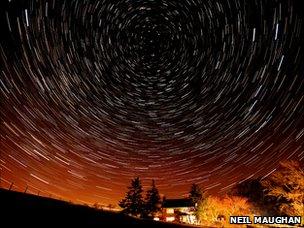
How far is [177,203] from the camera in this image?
227 feet

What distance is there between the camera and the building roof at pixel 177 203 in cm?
6744

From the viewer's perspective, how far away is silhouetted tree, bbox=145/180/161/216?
58.0 meters

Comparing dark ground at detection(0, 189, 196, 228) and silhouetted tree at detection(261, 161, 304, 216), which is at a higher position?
silhouetted tree at detection(261, 161, 304, 216)

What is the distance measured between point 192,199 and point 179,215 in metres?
5.21

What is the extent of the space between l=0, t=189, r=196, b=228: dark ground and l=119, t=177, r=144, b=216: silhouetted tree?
134 ft

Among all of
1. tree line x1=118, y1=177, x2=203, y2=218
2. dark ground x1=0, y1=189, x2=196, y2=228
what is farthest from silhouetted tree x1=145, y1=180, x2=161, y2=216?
dark ground x1=0, y1=189, x2=196, y2=228

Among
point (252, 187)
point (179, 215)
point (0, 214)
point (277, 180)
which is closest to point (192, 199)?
point (179, 215)

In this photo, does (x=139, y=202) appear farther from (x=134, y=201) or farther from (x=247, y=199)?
(x=247, y=199)

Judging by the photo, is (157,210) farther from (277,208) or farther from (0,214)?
(0,214)

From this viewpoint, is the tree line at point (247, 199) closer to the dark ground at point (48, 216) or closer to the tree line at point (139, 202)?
the tree line at point (139, 202)

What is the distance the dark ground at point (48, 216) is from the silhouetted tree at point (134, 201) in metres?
40.8

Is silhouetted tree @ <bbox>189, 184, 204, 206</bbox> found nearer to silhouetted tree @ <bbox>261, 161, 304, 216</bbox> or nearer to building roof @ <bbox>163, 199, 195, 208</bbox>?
building roof @ <bbox>163, 199, 195, 208</bbox>

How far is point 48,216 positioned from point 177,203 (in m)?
58.7

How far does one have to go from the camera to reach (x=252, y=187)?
2096 inches
